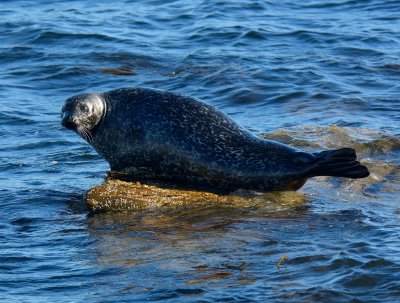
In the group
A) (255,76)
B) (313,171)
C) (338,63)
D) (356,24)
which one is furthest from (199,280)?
(356,24)

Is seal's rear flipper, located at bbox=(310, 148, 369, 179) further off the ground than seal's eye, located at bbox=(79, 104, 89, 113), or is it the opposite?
seal's eye, located at bbox=(79, 104, 89, 113)

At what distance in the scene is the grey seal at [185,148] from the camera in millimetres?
7461

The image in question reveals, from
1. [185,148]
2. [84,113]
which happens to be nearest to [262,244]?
[185,148]

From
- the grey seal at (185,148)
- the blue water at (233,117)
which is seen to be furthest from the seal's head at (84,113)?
the blue water at (233,117)

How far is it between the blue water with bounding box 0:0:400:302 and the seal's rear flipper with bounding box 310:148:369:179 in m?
0.30

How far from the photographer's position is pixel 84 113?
8.11m

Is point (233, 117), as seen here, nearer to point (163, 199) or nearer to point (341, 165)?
point (163, 199)

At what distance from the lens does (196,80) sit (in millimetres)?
12953

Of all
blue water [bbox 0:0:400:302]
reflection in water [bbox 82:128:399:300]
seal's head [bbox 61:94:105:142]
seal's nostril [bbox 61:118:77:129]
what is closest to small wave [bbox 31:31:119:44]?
blue water [bbox 0:0:400:302]

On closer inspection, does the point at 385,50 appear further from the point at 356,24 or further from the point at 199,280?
the point at 199,280

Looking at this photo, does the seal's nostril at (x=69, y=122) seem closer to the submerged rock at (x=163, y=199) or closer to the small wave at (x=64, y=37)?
the submerged rock at (x=163, y=199)

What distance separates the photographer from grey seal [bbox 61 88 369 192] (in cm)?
746

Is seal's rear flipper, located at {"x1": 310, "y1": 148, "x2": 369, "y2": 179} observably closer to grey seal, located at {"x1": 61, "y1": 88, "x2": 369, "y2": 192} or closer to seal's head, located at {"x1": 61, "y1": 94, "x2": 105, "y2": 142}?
grey seal, located at {"x1": 61, "y1": 88, "x2": 369, "y2": 192}

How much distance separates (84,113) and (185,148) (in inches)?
37.9
